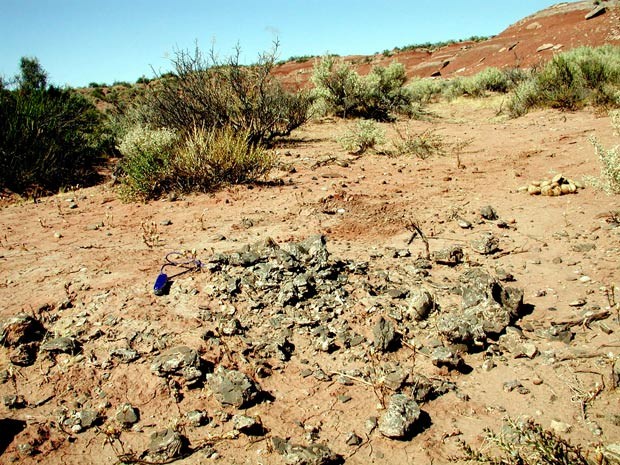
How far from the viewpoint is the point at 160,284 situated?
10.5 ft

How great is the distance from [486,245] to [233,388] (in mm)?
2521

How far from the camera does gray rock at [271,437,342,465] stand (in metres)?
1.97

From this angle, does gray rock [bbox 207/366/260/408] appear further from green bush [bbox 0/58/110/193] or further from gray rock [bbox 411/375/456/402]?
green bush [bbox 0/58/110/193]

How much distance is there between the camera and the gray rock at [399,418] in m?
2.09

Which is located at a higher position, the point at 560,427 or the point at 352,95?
the point at 352,95

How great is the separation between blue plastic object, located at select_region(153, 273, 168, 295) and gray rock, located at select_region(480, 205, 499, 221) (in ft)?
10.3

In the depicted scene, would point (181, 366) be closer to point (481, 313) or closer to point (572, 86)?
point (481, 313)

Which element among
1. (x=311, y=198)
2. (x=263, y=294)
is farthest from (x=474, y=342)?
(x=311, y=198)

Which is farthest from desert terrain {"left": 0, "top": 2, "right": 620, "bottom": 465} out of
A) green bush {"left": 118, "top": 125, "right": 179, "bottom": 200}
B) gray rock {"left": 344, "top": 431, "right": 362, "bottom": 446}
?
green bush {"left": 118, "top": 125, "right": 179, "bottom": 200}

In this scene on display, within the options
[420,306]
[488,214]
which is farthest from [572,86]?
[420,306]

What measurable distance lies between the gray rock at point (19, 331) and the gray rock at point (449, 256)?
2971mm

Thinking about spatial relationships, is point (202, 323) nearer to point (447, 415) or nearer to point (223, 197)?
point (447, 415)

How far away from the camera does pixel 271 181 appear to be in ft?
20.5

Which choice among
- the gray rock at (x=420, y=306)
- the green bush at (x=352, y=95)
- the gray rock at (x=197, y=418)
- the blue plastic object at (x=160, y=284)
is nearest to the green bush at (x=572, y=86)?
the green bush at (x=352, y=95)
